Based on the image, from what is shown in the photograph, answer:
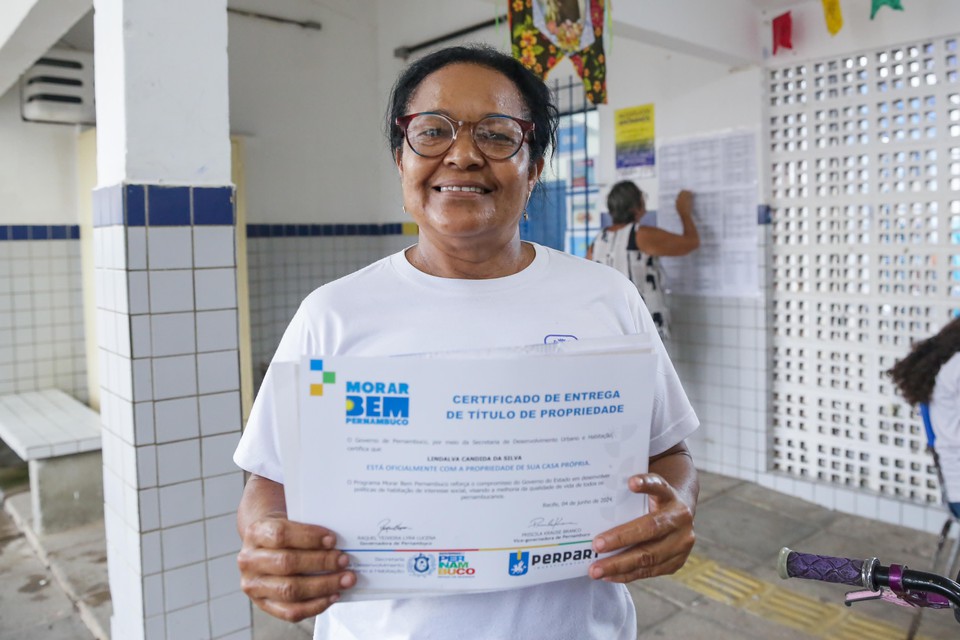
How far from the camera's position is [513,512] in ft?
3.19

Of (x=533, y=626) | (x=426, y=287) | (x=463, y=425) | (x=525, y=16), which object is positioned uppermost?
(x=525, y=16)

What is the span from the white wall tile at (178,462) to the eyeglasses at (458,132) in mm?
1490

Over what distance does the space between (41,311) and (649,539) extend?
5134 millimetres

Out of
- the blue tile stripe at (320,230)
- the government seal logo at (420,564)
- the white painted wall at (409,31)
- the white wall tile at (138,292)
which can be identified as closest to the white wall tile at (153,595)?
the white wall tile at (138,292)

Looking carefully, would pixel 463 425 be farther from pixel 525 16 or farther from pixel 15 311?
pixel 15 311

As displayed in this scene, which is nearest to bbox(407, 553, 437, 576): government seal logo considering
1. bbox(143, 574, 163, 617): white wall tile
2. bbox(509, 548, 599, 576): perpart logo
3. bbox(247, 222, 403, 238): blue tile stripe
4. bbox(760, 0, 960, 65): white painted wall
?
bbox(509, 548, 599, 576): perpart logo

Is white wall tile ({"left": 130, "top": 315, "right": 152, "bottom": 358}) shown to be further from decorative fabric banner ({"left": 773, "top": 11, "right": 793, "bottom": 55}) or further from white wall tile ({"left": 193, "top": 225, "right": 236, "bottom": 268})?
decorative fabric banner ({"left": 773, "top": 11, "right": 793, "bottom": 55})

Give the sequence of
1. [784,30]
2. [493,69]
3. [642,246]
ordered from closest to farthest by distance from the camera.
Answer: [493,69]
[784,30]
[642,246]

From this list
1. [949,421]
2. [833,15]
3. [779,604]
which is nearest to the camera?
[949,421]

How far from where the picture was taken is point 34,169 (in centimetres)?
496

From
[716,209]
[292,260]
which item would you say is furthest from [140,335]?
[292,260]

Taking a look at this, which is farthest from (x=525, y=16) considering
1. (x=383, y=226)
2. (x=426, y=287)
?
(x=383, y=226)

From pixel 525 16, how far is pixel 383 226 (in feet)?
12.7
